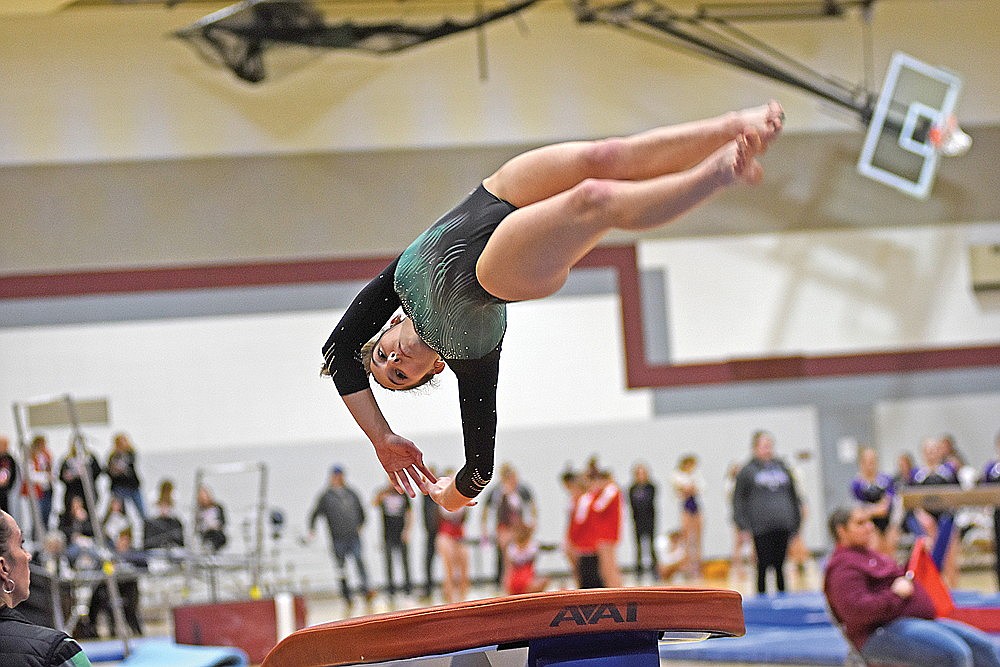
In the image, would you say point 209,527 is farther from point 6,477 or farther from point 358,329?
point 358,329

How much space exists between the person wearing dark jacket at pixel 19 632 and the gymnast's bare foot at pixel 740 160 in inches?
73.4

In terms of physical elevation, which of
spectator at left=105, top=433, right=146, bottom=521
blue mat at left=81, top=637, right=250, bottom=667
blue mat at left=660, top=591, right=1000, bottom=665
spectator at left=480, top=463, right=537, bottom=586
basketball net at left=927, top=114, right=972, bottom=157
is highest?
basketball net at left=927, top=114, right=972, bottom=157

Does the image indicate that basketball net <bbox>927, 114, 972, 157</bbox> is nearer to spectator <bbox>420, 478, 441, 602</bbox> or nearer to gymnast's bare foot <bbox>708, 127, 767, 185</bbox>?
spectator <bbox>420, 478, 441, 602</bbox>

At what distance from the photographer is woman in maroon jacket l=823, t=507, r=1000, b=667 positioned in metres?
5.77

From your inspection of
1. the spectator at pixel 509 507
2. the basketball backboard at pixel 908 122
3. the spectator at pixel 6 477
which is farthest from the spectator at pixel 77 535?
the basketball backboard at pixel 908 122

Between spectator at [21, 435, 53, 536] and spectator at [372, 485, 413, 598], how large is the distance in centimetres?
387

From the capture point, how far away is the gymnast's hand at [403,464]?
356cm

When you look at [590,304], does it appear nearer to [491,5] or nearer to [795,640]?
[491,5]

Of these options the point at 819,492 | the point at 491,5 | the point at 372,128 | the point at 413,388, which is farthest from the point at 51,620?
the point at 819,492

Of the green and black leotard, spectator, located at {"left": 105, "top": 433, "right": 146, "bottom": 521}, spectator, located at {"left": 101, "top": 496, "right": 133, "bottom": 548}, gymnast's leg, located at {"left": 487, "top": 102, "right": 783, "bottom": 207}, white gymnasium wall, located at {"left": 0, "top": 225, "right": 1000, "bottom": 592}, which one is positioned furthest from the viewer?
white gymnasium wall, located at {"left": 0, "top": 225, "right": 1000, "bottom": 592}

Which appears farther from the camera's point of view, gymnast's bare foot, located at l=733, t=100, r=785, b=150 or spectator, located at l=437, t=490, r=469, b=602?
spectator, located at l=437, t=490, r=469, b=602

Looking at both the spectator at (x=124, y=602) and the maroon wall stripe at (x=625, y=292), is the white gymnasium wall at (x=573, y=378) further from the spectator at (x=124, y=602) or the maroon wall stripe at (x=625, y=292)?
the spectator at (x=124, y=602)

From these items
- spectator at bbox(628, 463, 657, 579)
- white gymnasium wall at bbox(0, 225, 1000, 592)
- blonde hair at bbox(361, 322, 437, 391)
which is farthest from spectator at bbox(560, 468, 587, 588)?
blonde hair at bbox(361, 322, 437, 391)

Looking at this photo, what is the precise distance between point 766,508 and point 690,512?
4405 millimetres
